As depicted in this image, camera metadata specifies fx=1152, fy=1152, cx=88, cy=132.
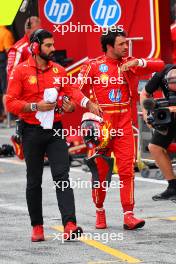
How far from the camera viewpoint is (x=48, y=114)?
10102mm

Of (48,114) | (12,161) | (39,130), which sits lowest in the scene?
(12,161)

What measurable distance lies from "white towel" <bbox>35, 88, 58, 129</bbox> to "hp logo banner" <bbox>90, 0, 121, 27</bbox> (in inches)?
199

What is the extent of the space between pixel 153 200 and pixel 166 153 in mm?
571

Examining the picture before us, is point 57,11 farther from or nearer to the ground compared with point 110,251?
farther from the ground

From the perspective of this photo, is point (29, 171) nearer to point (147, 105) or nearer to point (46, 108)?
point (46, 108)

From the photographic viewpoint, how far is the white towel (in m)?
10.0

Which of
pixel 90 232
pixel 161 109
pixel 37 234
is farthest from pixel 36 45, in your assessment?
pixel 90 232

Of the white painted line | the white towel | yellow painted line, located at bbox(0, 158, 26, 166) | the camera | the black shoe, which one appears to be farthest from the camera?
yellow painted line, located at bbox(0, 158, 26, 166)

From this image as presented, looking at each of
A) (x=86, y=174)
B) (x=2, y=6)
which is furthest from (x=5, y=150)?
(x=2, y=6)

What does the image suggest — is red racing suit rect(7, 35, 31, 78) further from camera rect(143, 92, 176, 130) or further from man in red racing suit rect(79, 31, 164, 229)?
camera rect(143, 92, 176, 130)

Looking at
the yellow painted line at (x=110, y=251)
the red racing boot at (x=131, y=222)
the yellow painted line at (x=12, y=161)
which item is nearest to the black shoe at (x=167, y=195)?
the red racing boot at (x=131, y=222)

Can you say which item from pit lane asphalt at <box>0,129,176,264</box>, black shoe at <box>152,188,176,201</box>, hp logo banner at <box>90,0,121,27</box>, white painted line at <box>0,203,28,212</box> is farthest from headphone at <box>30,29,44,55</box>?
hp logo banner at <box>90,0,121,27</box>

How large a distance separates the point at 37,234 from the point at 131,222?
99 centimetres

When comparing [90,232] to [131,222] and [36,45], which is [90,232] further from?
[36,45]
